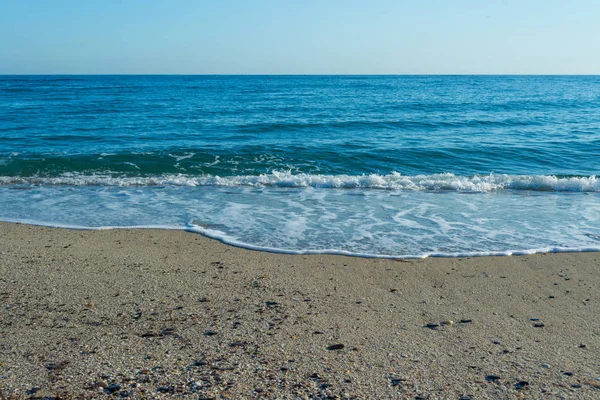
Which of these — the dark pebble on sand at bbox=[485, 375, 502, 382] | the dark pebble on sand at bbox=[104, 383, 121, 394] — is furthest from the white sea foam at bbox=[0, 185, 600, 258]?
the dark pebble on sand at bbox=[104, 383, 121, 394]

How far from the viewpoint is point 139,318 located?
4770 millimetres

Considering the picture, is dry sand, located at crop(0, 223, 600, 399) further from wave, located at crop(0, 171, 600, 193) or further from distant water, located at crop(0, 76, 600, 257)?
wave, located at crop(0, 171, 600, 193)

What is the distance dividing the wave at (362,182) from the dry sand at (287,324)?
15.6 ft

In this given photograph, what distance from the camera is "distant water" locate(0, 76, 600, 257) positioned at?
7.98 metres

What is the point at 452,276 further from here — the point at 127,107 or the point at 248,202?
the point at 127,107

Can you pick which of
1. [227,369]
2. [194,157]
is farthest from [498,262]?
[194,157]

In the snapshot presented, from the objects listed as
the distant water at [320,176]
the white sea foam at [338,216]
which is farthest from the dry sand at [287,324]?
the distant water at [320,176]

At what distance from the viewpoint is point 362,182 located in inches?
462

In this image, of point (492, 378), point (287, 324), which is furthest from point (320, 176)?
point (492, 378)

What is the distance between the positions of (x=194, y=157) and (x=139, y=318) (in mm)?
10546

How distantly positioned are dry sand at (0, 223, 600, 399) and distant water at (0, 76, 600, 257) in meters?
0.97

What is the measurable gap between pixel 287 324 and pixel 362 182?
737 cm

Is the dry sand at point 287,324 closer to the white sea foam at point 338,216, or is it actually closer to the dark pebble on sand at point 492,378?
the dark pebble on sand at point 492,378

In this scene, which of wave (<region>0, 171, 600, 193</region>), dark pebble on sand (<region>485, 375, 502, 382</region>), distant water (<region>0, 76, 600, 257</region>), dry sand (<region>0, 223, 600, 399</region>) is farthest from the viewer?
wave (<region>0, 171, 600, 193</region>)
